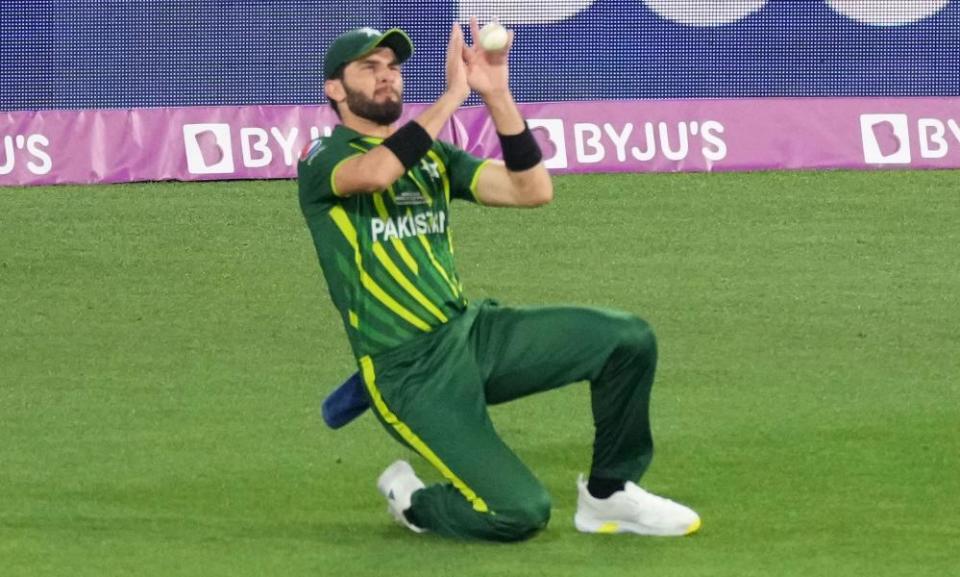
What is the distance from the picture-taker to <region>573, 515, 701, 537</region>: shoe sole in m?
6.78

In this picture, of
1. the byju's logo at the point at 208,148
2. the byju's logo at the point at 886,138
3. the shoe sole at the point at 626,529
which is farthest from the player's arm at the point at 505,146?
the byju's logo at the point at 886,138

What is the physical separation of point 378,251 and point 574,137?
28.7 ft

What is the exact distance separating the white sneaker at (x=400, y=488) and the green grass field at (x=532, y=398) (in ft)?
0.28

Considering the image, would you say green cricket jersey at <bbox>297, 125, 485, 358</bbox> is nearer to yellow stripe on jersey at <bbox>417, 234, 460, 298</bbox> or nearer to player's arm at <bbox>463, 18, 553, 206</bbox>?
yellow stripe on jersey at <bbox>417, 234, 460, 298</bbox>

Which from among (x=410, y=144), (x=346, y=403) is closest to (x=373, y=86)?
(x=410, y=144)

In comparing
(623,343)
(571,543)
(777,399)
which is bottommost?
(777,399)

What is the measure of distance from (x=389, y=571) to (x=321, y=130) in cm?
921

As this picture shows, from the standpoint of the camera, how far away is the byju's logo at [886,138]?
15.3 meters

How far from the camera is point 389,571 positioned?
251 inches

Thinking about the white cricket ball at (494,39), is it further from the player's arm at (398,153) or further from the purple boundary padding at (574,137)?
the purple boundary padding at (574,137)

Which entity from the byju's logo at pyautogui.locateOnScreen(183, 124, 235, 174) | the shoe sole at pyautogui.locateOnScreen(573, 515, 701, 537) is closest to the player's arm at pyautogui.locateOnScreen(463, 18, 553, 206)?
the shoe sole at pyautogui.locateOnScreen(573, 515, 701, 537)

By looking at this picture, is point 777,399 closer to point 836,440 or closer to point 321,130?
point 836,440

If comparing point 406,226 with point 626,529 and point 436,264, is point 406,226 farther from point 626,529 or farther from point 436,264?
point 626,529

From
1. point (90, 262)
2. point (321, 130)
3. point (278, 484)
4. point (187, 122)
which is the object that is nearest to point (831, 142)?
point (321, 130)
